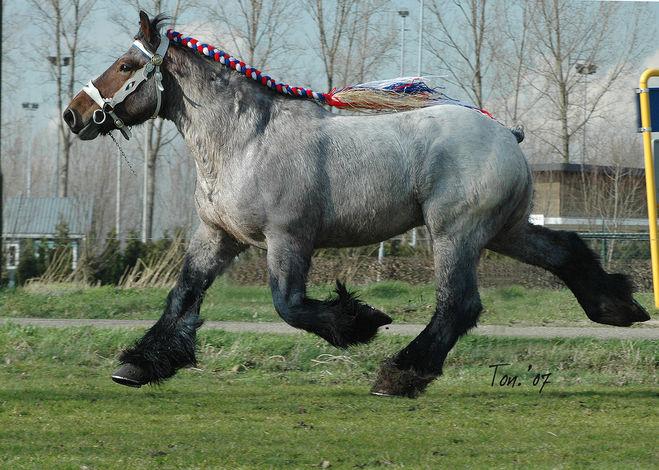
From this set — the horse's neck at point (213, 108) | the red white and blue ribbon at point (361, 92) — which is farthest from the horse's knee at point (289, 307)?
the red white and blue ribbon at point (361, 92)

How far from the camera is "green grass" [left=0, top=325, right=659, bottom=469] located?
5105 millimetres

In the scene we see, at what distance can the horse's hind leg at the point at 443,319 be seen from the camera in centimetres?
626

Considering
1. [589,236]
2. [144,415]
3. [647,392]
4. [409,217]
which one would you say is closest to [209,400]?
[144,415]

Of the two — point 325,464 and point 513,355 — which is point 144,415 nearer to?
point 325,464

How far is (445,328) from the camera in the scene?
6340 mm

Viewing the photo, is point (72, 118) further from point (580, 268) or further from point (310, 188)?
point (580, 268)

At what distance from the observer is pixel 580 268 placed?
7098 millimetres

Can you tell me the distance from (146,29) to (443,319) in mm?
2566

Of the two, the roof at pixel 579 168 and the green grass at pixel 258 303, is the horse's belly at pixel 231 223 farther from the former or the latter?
the roof at pixel 579 168

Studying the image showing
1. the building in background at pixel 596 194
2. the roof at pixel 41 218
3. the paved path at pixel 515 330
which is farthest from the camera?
the building in background at pixel 596 194

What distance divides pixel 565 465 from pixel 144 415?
261 centimetres

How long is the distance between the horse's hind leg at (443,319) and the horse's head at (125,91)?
2009 mm
